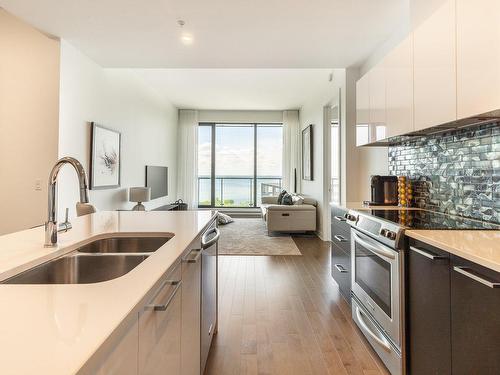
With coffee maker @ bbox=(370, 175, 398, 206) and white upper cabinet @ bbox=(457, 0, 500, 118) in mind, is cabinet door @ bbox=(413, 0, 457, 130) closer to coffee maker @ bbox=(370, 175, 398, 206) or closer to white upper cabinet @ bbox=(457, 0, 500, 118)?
white upper cabinet @ bbox=(457, 0, 500, 118)

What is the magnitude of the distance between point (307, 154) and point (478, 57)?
5.50 metres

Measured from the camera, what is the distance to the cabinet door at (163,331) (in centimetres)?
77

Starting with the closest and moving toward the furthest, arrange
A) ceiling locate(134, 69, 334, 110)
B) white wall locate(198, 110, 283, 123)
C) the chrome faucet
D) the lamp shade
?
the chrome faucet < the lamp shade < ceiling locate(134, 69, 334, 110) < white wall locate(198, 110, 283, 123)

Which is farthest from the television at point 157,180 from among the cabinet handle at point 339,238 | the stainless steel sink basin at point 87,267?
the stainless steel sink basin at point 87,267

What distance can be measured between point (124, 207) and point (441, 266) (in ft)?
15.0

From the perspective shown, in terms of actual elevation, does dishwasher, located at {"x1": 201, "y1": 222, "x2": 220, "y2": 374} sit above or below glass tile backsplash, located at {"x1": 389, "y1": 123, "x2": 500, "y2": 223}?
below

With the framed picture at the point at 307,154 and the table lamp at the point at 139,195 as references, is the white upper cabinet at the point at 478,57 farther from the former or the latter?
the framed picture at the point at 307,154

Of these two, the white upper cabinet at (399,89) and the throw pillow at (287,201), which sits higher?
the white upper cabinet at (399,89)

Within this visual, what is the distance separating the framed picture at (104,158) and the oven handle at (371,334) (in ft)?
11.3

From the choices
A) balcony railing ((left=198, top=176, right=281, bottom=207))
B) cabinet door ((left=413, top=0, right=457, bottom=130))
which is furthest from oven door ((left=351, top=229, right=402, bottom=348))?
balcony railing ((left=198, top=176, right=281, bottom=207))

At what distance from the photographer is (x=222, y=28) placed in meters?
3.03

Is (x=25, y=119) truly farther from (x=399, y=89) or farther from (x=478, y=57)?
(x=478, y=57)

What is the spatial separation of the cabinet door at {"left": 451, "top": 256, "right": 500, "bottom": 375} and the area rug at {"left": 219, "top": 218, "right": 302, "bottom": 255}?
11.3 feet

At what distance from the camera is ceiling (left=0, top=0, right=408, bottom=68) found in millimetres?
2664
